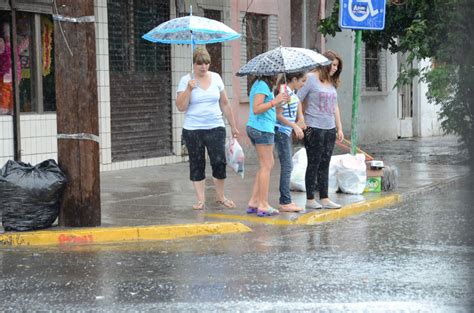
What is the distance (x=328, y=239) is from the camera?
27.5ft

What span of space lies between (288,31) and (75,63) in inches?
500

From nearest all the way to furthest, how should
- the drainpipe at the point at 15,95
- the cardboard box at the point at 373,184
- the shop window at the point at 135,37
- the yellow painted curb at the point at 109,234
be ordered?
the yellow painted curb at the point at 109,234
the cardboard box at the point at 373,184
the drainpipe at the point at 15,95
the shop window at the point at 135,37

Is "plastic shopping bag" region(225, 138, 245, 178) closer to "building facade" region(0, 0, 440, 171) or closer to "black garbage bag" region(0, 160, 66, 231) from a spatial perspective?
"building facade" region(0, 0, 440, 171)

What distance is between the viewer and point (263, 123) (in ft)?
30.8

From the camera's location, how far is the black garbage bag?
8.13 meters

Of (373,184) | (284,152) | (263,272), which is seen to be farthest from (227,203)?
(263,272)

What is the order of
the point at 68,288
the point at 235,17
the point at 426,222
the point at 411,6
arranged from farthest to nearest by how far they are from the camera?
1. the point at 235,17
2. the point at 411,6
3. the point at 426,222
4. the point at 68,288

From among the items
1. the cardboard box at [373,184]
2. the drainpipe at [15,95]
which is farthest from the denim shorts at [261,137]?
the drainpipe at [15,95]

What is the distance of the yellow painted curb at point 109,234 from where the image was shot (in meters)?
8.05

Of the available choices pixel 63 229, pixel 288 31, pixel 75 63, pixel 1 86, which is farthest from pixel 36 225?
pixel 288 31

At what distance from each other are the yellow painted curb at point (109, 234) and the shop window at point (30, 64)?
526cm

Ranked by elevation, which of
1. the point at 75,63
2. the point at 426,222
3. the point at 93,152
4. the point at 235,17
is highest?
the point at 235,17

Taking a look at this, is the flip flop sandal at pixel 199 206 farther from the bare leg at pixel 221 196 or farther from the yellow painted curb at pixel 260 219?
the yellow painted curb at pixel 260 219

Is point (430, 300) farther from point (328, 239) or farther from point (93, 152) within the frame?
point (93, 152)
